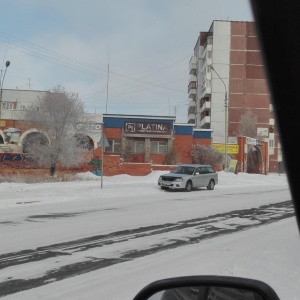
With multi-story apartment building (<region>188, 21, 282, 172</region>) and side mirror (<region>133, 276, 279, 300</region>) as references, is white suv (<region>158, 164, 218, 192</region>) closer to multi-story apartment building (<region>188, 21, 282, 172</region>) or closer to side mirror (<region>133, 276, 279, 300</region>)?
side mirror (<region>133, 276, 279, 300</region>)

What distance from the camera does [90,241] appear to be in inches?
392

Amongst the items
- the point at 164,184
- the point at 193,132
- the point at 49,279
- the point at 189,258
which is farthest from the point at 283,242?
the point at 193,132

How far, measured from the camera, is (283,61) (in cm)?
169

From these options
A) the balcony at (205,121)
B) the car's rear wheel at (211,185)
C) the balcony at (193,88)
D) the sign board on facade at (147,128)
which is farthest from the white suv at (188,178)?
the balcony at (193,88)

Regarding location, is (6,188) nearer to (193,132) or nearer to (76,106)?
(76,106)

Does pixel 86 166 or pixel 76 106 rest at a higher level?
pixel 76 106

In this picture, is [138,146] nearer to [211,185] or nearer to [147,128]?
[147,128]

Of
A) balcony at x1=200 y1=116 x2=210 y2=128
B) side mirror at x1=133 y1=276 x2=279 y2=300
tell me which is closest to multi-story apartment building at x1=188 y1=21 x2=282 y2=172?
balcony at x1=200 y1=116 x2=210 y2=128

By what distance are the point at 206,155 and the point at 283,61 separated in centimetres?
4738

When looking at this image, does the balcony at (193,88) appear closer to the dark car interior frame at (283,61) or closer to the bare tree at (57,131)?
the bare tree at (57,131)

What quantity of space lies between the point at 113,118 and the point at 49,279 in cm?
4717

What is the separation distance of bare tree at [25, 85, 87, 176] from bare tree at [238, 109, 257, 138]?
43386 mm

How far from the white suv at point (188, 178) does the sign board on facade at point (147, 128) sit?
23765mm

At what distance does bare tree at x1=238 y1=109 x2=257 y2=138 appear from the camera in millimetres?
75938
